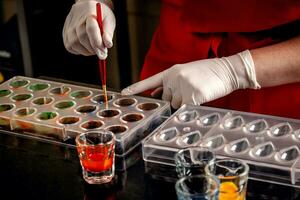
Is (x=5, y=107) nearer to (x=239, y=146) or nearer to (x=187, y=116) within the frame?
(x=187, y=116)

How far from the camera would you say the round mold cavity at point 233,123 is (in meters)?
1.37

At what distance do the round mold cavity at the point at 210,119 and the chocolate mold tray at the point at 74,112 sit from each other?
0.12 meters

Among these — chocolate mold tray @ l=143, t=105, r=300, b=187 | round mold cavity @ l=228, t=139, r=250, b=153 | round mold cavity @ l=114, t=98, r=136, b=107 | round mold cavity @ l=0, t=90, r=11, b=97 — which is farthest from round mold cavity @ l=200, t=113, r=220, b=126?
round mold cavity @ l=0, t=90, r=11, b=97

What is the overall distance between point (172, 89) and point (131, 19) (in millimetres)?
1852

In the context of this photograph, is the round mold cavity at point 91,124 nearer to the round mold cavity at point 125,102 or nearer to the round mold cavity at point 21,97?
the round mold cavity at point 125,102

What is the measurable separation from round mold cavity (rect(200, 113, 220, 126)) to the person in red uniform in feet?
0.52

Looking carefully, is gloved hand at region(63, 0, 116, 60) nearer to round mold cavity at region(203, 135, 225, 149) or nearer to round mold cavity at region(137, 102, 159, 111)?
round mold cavity at region(137, 102, 159, 111)

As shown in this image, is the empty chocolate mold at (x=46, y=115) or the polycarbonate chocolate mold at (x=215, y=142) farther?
the empty chocolate mold at (x=46, y=115)

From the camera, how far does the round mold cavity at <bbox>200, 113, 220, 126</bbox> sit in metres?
1.39

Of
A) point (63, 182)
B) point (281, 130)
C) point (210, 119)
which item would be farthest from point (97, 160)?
point (281, 130)

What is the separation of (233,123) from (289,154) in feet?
0.58

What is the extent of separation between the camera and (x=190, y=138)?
133 cm

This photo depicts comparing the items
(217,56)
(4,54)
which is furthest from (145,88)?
(4,54)

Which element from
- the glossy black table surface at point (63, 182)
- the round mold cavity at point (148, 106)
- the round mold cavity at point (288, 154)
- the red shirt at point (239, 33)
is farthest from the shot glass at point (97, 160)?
the red shirt at point (239, 33)
